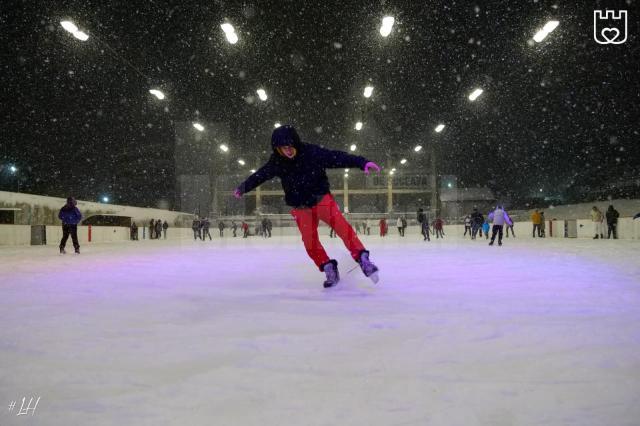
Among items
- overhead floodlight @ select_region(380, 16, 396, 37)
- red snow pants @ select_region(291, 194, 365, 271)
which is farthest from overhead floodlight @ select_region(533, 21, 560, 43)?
red snow pants @ select_region(291, 194, 365, 271)

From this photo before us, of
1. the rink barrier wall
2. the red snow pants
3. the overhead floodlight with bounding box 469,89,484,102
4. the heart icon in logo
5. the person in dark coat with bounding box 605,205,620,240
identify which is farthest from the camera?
the person in dark coat with bounding box 605,205,620,240

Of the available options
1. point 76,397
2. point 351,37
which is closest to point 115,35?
point 351,37

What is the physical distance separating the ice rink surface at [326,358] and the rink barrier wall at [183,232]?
14924 mm

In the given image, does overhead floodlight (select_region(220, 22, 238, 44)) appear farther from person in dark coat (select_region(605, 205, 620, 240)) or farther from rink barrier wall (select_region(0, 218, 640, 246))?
person in dark coat (select_region(605, 205, 620, 240))

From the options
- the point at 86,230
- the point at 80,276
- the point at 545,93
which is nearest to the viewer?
the point at 80,276

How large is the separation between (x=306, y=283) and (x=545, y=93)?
1285 cm

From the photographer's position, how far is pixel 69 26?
850cm

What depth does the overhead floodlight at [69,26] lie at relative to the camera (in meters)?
8.36

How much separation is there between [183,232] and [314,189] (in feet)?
87.6

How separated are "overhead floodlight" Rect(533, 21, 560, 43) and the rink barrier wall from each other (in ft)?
32.4

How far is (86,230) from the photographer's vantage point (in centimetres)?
1925

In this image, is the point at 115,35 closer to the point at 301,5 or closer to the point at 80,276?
the point at 301,5

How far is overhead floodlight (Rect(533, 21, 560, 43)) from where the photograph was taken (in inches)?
350

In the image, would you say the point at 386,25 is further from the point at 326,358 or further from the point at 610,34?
the point at 326,358
